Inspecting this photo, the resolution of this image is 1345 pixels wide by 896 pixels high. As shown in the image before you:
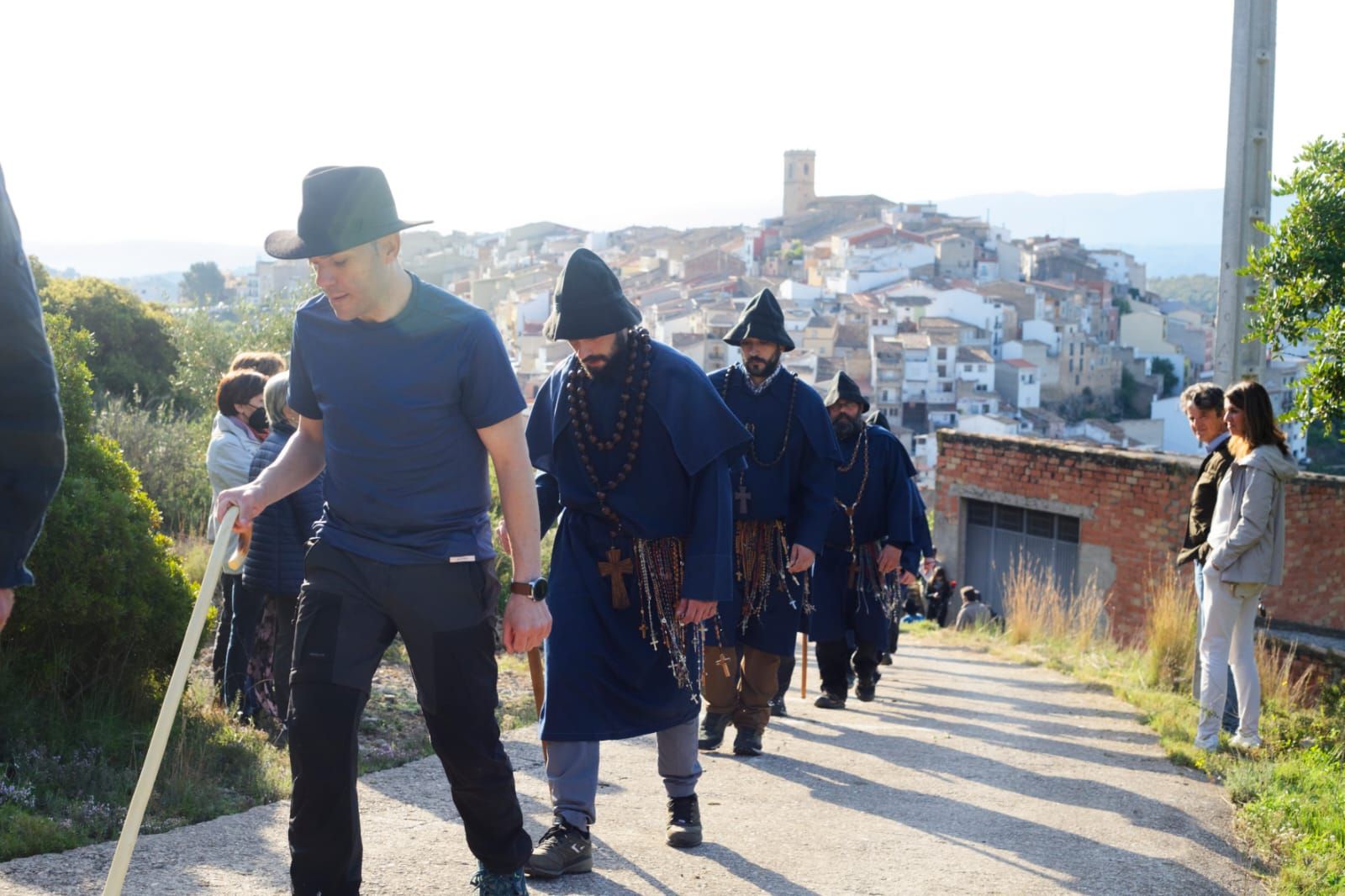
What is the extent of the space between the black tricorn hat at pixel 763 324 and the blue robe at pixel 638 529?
1.72 m

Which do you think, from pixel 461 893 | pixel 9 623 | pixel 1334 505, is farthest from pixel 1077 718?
pixel 1334 505

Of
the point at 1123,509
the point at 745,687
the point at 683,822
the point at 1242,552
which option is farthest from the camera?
the point at 1123,509

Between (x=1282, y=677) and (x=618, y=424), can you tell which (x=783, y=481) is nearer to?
(x=618, y=424)

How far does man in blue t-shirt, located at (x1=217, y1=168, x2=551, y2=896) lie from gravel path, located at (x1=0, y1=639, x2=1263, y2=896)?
70 cm

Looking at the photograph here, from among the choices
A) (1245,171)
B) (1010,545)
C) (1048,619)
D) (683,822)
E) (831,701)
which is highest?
(1245,171)

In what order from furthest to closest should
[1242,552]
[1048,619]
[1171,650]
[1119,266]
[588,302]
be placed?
[1119,266]
[1048,619]
[1171,650]
[1242,552]
[588,302]

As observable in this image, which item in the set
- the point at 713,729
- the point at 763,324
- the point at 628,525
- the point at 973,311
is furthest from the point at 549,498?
the point at 973,311

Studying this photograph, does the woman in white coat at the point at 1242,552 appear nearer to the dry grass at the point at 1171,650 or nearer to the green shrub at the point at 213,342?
the dry grass at the point at 1171,650

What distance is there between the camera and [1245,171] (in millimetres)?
8438

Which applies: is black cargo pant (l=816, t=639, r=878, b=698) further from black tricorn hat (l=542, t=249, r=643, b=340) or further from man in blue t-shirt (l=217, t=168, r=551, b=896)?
man in blue t-shirt (l=217, t=168, r=551, b=896)

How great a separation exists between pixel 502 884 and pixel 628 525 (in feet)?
4.78

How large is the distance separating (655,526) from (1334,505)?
1595 cm

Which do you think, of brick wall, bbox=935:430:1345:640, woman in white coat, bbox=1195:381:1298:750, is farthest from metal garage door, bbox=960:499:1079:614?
woman in white coat, bbox=1195:381:1298:750

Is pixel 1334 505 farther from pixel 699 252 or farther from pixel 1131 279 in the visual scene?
pixel 1131 279
